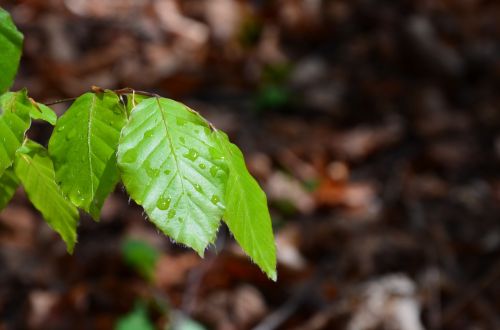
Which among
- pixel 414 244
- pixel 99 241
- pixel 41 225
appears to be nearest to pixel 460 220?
pixel 414 244

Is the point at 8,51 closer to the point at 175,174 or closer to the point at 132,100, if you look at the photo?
the point at 132,100

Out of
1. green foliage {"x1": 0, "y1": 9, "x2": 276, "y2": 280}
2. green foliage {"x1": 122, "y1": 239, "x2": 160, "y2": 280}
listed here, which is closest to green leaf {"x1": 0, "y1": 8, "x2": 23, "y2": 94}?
green foliage {"x1": 0, "y1": 9, "x2": 276, "y2": 280}

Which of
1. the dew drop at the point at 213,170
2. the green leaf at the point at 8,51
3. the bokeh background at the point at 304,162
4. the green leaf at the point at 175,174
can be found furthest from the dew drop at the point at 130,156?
the bokeh background at the point at 304,162

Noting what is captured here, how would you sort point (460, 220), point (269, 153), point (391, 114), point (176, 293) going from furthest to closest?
point (391, 114) → point (269, 153) → point (460, 220) → point (176, 293)

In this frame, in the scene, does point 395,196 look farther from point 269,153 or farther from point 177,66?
point 177,66

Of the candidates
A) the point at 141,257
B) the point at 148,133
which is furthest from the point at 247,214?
the point at 141,257

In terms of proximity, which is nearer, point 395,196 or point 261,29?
point 395,196

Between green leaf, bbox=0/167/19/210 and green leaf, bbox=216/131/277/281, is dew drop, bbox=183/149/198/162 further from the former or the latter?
green leaf, bbox=0/167/19/210
